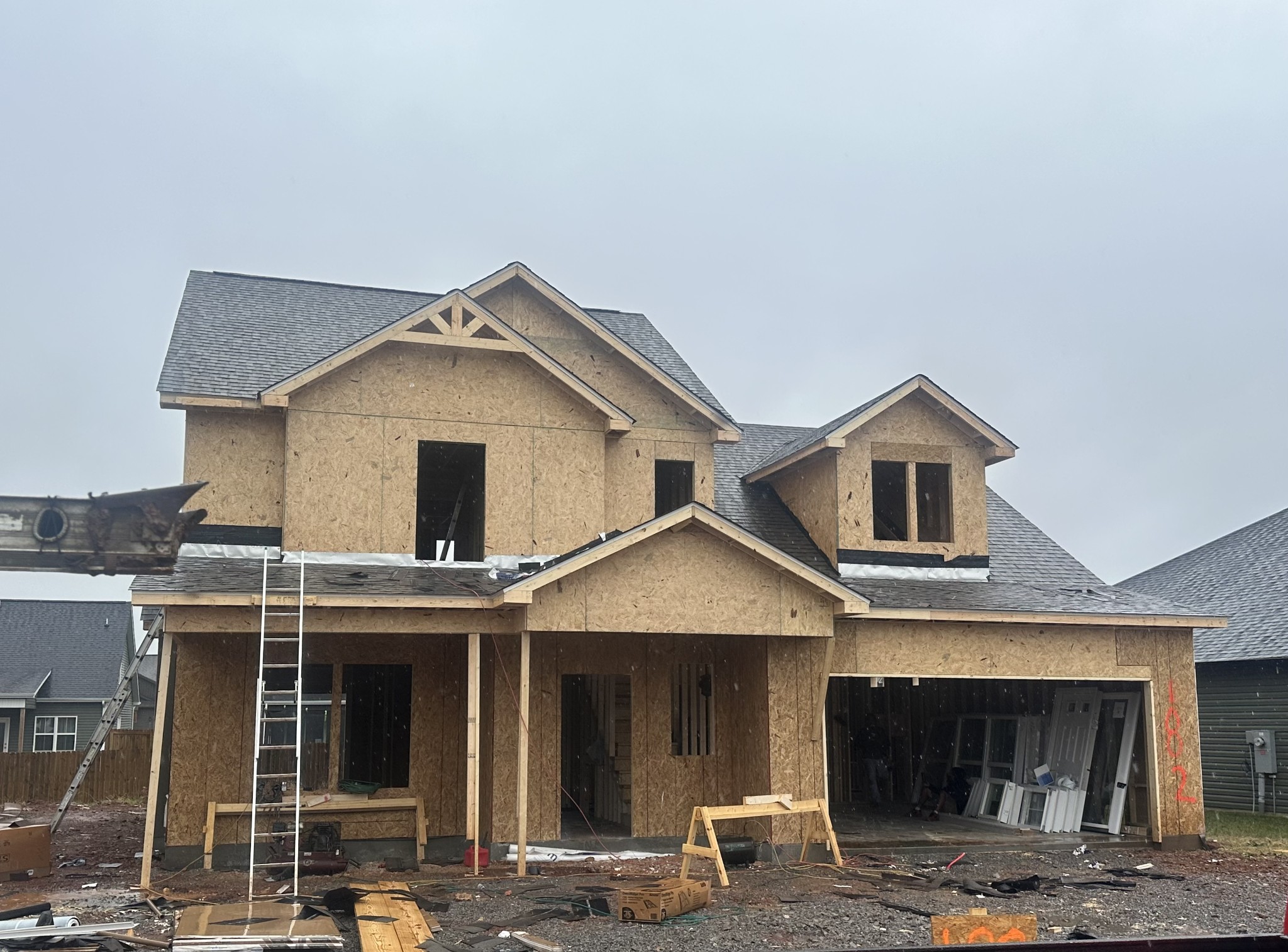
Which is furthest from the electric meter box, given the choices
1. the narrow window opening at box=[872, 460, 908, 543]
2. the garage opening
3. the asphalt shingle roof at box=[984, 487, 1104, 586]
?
the narrow window opening at box=[872, 460, 908, 543]

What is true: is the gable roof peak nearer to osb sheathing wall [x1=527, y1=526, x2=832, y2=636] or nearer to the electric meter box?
osb sheathing wall [x1=527, y1=526, x2=832, y2=636]

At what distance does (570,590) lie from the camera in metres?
13.2

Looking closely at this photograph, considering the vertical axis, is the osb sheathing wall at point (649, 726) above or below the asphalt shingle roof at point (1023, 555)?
below

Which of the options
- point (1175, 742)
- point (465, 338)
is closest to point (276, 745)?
point (465, 338)

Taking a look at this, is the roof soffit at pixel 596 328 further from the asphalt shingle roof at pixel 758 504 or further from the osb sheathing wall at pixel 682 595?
the osb sheathing wall at pixel 682 595

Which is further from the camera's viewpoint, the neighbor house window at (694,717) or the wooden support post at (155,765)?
the neighbor house window at (694,717)

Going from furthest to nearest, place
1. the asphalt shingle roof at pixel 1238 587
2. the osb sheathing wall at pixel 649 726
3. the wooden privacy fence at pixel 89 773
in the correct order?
the wooden privacy fence at pixel 89 773
the asphalt shingle roof at pixel 1238 587
the osb sheathing wall at pixel 649 726

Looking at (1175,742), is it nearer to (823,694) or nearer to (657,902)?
(823,694)

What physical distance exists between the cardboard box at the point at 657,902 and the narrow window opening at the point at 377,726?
499cm

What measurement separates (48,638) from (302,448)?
30.4 meters

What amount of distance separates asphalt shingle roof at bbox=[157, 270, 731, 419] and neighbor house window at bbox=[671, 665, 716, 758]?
12.7 ft

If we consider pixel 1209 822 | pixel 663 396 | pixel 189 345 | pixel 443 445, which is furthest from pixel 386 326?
pixel 1209 822

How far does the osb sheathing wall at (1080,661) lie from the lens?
49.6ft

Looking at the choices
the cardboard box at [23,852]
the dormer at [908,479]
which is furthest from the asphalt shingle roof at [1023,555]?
the cardboard box at [23,852]
